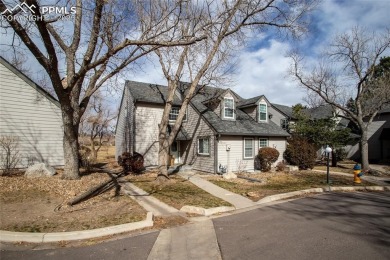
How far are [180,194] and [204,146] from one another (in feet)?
27.7

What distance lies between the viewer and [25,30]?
7957 mm

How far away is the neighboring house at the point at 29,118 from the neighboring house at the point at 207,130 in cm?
637

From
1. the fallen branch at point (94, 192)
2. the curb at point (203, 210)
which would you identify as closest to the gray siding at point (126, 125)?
the fallen branch at point (94, 192)

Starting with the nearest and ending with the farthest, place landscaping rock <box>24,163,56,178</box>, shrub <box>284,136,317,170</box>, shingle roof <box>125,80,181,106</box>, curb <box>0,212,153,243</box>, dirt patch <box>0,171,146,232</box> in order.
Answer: curb <box>0,212,153,243</box> → dirt patch <box>0,171,146,232</box> → landscaping rock <box>24,163,56,178</box> → shingle roof <box>125,80,181,106</box> → shrub <box>284,136,317,170</box>

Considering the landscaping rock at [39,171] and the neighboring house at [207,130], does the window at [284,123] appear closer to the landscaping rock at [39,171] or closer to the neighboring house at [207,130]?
the neighboring house at [207,130]

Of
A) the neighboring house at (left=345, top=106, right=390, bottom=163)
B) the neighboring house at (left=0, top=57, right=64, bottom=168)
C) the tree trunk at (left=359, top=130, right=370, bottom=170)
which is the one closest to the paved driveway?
the neighboring house at (left=0, top=57, right=64, bottom=168)

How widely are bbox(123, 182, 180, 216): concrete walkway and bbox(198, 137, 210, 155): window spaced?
7.80 m

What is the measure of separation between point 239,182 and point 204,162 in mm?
4750

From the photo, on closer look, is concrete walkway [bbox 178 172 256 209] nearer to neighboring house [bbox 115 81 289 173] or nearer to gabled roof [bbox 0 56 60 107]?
neighboring house [bbox 115 81 289 173]

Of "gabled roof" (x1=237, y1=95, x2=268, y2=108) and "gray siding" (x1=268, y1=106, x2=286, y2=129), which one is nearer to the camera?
"gabled roof" (x1=237, y1=95, x2=268, y2=108)

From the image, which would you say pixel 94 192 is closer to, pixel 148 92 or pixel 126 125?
pixel 126 125

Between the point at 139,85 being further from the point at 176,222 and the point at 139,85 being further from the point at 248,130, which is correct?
the point at 176,222

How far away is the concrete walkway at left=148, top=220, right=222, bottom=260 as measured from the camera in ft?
16.8

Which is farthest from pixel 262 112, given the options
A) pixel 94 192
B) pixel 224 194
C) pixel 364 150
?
pixel 94 192
